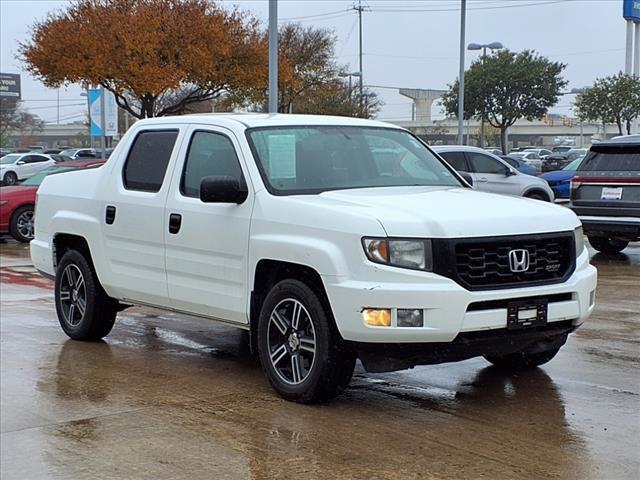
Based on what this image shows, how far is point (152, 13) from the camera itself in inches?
1183

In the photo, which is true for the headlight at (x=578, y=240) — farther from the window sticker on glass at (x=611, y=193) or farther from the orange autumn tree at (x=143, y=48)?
the orange autumn tree at (x=143, y=48)

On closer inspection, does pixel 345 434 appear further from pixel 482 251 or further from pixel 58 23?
pixel 58 23

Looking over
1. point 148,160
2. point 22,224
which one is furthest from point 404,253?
point 22,224

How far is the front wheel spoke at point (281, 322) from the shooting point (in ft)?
A: 20.5

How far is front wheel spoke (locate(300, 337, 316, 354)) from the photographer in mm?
6074

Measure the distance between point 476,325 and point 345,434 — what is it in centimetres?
101

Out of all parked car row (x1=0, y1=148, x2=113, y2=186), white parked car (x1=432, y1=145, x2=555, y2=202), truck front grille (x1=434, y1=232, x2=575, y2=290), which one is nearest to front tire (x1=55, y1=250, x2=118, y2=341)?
truck front grille (x1=434, y1=232, x2=575, y2=290)

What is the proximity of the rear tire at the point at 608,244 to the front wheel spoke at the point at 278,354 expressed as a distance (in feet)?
33.6

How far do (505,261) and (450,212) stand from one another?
1.48 feet

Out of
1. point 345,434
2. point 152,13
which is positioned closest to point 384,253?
point 345,434

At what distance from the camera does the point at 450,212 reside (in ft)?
19.6

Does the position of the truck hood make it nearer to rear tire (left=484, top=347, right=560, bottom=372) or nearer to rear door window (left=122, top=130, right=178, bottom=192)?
rear tire (left=484, top=347, right=560, bottom=372)

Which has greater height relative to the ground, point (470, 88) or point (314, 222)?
point (470, 88)

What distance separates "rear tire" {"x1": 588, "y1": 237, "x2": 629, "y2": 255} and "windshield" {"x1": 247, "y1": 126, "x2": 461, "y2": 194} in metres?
8.63
